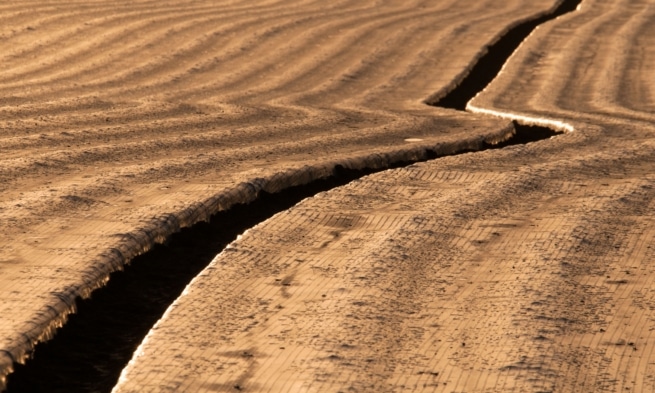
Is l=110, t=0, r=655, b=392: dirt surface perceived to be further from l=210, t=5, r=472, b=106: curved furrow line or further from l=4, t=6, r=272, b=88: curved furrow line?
l=4, t=6, r=272, b=88: curved furrow line

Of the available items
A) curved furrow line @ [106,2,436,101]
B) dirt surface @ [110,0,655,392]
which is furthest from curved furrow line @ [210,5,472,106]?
dirt surface @ [110,0,655,392]

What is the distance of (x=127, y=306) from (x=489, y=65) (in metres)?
10.2

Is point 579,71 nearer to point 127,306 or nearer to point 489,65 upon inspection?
point 489,65

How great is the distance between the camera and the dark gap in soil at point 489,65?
1193 cm

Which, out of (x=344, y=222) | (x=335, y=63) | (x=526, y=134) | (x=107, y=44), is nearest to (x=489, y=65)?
(x=335, y=63)

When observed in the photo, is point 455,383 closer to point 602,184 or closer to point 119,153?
point 602,184

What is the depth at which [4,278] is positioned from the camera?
4.73 metres

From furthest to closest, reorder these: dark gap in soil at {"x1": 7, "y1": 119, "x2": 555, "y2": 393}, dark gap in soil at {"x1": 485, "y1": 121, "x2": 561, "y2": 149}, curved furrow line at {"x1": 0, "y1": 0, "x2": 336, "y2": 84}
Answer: curved furrow line at {"x1": 0, "y1": 0, "x2": 336, "y2": 84} → dark gap in soil at {"x1": 485, "y1": 121, "x2": 561, "y2": 149} → dark gap in soil at {"x1": 7, "y1": 119, "x2": 555, "y2": 393}

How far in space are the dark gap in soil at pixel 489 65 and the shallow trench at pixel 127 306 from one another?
15.8 feet

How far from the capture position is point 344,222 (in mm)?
5895

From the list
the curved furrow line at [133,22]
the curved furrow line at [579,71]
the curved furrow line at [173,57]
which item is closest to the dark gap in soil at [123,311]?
the curved furrow line at [579,71]

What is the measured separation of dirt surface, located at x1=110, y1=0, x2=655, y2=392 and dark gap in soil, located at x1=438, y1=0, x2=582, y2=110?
161 inches

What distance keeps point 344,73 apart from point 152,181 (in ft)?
22.3

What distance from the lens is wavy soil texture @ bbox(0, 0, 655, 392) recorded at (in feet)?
13.2
